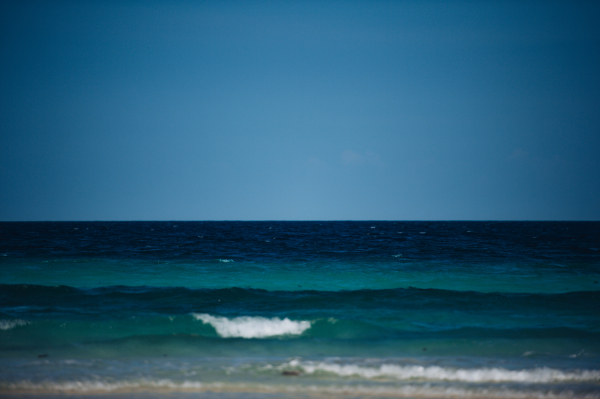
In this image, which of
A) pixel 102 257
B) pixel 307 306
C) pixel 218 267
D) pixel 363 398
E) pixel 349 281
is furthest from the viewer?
pixel 102 257

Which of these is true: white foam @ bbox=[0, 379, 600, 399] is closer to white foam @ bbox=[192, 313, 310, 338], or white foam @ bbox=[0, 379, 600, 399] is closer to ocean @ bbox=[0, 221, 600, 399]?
ocean @ bbox=[0, 221, 600, 399]

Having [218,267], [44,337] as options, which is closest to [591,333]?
[44,337]

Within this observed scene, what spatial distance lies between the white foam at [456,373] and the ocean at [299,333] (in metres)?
0.02

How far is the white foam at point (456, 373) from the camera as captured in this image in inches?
232

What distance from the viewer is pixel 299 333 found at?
8.67m

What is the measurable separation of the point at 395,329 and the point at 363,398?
395 centimetres

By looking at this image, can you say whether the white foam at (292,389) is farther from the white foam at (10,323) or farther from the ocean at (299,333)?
the white foam at (10,323)

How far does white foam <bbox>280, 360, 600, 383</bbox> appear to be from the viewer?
19.4ft

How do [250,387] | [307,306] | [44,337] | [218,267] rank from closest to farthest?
1. [250,387]
2. [44,337]
3. [307,306]
4. [218,267]

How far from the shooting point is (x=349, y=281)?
15.2 metres

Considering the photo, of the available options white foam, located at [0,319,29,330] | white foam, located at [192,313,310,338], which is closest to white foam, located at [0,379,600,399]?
white foam, located at [192,313,310,338]

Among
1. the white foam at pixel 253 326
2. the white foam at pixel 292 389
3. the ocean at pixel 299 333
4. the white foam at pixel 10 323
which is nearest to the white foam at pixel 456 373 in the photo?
the ocean at pixel 299 333

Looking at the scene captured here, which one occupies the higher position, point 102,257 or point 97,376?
point 102,257

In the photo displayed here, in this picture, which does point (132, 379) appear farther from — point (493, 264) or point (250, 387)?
point (493, 264)
